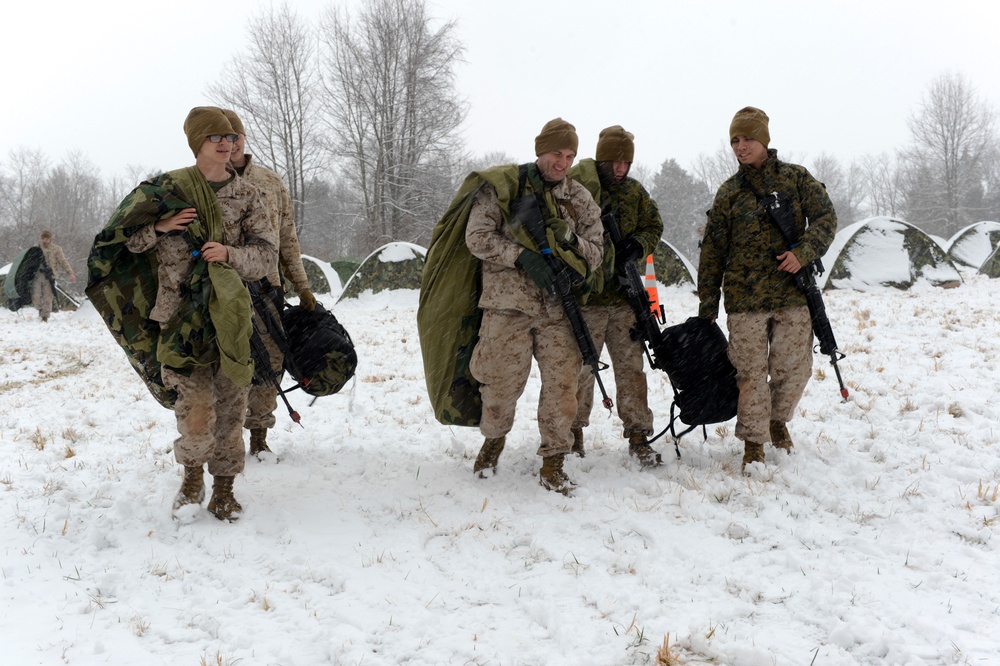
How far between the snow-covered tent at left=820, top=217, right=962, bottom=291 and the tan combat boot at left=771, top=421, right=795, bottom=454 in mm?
10076

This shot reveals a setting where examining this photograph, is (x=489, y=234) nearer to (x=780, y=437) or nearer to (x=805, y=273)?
(x=805, y=273)

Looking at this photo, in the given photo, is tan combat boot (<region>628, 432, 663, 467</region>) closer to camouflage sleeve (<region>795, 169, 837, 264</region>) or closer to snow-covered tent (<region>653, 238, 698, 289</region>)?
camouflage sleeve (<region>795, 169, 837, 264</region>)

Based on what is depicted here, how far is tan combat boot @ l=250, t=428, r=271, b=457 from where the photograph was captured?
4691 millimetres

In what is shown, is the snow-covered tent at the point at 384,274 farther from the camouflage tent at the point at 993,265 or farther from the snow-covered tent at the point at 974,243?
the snow-covered tent at the point at 974,243

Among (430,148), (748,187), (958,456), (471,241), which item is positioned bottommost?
(958,456)

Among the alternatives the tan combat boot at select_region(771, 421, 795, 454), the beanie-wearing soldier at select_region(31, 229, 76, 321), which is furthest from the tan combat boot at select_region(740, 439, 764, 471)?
the beanie-wearing soldier at select_region(31, 229, 76, 321)

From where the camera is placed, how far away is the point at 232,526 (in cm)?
350

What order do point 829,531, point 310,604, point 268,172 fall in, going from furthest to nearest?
point 268,172
point 829,531
point 310,604

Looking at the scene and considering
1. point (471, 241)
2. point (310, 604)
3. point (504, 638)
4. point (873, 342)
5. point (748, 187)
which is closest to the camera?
point (504, 638)

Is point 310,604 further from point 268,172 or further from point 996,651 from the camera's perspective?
point 268,172

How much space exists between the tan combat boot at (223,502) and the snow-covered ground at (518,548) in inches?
3.1

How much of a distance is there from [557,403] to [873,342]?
5.38m

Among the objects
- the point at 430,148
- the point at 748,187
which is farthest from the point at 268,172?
the point at 430,148

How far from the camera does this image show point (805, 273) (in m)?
4.13
